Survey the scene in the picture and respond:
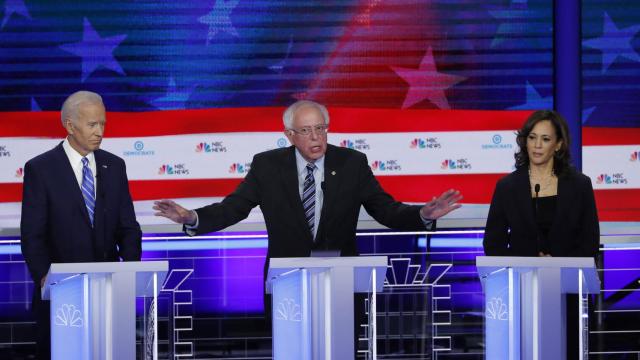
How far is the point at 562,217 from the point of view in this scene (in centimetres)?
440

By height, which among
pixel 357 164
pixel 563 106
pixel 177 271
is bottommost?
pixel 177 271

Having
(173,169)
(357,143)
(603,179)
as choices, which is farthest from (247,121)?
(603,179)

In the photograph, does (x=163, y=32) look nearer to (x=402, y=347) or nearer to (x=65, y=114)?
(x=65, y=114)

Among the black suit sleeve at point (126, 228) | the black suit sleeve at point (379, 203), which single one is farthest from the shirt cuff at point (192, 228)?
the black suit sleeve at point (379, 203)

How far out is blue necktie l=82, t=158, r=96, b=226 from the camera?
4324 millimetres

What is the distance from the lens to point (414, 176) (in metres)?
5.94

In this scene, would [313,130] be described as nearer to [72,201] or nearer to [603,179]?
[72,201]

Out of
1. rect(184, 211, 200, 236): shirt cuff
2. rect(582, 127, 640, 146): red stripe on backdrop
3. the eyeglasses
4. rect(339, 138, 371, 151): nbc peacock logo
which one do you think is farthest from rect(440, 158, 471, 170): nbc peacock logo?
rect(184, 211, 200, 236): shirt cuff

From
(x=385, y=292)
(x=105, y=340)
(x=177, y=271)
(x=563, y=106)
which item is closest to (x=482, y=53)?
(x=563, y=106)

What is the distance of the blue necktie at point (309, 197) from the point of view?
4.49 meters

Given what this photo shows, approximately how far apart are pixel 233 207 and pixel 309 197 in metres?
0.36

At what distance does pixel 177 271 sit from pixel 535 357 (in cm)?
336

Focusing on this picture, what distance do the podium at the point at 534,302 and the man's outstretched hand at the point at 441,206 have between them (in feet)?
2.21

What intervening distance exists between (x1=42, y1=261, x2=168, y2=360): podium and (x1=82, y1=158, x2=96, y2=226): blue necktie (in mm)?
1079
